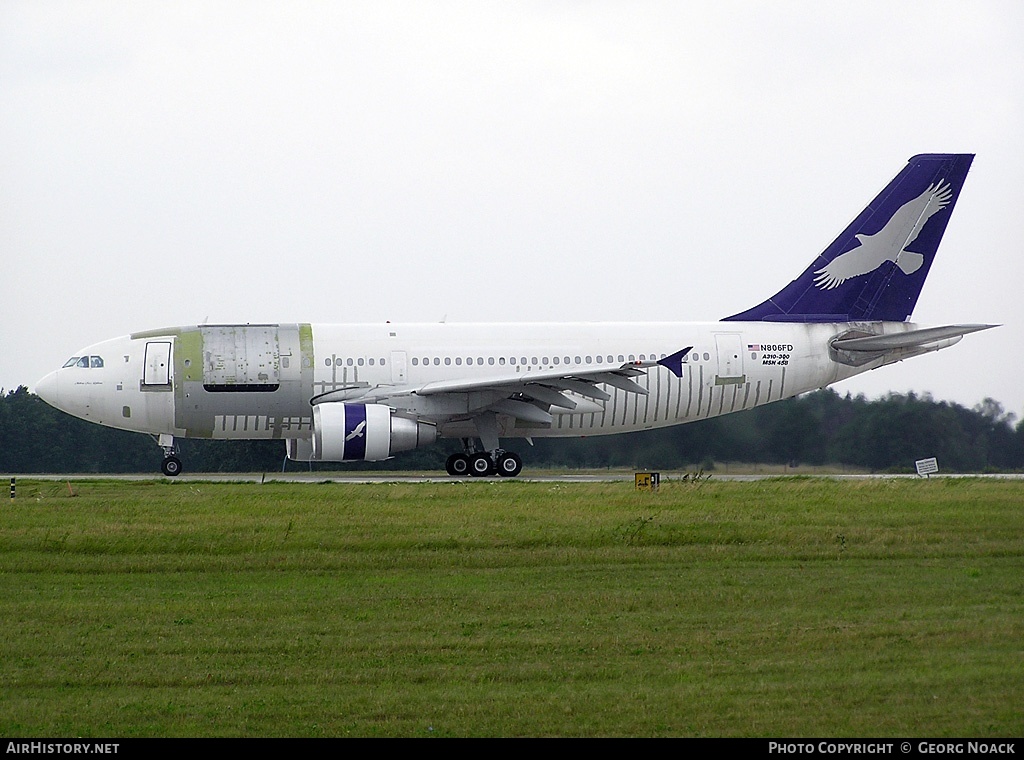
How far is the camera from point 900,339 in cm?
2864

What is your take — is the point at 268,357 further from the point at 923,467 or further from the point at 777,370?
the point at 923,467

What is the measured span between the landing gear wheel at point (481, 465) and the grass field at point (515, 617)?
7.90 m

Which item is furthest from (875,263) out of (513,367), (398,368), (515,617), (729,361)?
(515,617)

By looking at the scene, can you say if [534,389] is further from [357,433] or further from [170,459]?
[170,459]

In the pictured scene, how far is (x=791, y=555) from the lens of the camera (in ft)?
48.6

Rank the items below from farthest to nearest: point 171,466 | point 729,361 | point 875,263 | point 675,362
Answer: point 875,263 → point 729,361 → point 171,466 → point 675,362

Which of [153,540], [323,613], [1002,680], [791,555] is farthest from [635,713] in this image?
[153,540]

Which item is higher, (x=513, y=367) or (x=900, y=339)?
(x=900, y=339)

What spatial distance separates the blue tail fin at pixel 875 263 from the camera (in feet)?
97.2

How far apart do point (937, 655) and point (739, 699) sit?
6.55 ft

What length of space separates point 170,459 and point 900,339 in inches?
677

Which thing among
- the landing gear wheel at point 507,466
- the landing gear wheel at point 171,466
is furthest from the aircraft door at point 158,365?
the landing gear wheel at point 507,466

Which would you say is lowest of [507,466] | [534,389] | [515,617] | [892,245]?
[515,617]

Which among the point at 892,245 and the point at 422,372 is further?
the point at 892,245
